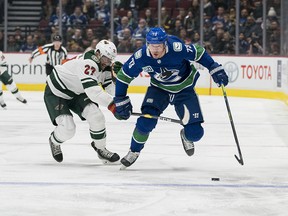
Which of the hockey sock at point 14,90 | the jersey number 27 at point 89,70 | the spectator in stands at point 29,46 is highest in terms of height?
the jersey number 27 at point 89,70

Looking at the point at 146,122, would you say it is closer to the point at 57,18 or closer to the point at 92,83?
the point at 92,83

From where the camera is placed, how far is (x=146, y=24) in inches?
738

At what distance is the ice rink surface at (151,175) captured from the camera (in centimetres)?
544

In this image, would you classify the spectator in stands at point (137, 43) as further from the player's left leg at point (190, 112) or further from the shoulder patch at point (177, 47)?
the shoulder patch at point (177, 47)

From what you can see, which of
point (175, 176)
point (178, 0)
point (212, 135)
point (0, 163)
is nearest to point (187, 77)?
point (175, 176)

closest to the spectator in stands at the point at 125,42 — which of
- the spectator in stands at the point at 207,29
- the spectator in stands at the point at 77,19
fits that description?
the spectator in stands at the point at 77,19

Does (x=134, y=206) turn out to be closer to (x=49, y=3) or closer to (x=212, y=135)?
(x=212, y=135)

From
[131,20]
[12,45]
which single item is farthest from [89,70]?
[12,45]

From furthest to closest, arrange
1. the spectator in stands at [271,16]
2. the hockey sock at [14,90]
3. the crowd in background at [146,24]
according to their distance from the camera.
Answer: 1. the crowd in background at [146,24]
2. the spectator in stands at [271,16]
3. the hockey sock at [14,90]

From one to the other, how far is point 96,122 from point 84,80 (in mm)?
409

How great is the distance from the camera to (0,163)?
765 cm

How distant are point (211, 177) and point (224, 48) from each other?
11.3m

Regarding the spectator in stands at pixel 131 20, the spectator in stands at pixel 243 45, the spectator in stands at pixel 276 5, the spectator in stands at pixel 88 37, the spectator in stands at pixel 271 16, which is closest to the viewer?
the spectator in stands at pixel 276 5

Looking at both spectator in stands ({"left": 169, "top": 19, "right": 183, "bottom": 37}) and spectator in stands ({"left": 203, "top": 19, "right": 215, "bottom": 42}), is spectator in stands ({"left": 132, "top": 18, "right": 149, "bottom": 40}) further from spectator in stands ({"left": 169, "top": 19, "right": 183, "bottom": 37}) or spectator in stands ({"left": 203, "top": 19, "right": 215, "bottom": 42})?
spectator in stands ({"left": 203, "top": 19, "right": 215, "bottom": 42})
